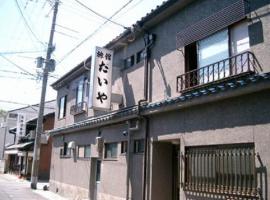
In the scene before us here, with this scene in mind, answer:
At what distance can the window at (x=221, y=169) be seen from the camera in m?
8.55

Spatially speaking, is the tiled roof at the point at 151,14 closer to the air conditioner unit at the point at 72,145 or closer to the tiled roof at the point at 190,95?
the tiled roof at the point at 190,95

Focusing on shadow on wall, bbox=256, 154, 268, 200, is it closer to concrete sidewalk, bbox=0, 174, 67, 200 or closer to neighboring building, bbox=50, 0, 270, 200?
neighboring building, bbox=50, 0, 270, 200

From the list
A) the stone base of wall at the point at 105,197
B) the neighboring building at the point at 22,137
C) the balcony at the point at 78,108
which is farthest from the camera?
the neighboring building at the point at 22,137

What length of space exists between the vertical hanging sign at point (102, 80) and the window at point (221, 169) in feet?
17.1

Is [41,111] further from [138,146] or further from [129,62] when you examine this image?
[138,146]

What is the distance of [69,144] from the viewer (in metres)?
21.2

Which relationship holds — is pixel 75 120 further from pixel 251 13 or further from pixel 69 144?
pixel 251 13

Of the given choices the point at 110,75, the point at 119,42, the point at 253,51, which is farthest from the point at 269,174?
the point at 119,42

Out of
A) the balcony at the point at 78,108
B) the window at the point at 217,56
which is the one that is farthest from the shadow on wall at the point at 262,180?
the balcony at the point at 78,108

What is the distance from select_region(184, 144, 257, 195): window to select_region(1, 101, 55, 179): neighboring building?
24.4m

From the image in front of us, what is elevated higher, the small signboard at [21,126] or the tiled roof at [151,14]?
the tiled roof at [151,14]

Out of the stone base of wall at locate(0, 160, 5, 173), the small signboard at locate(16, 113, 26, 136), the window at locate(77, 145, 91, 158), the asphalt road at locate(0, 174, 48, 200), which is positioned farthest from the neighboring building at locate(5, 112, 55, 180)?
the window at locate(77, 145, 91, 158)

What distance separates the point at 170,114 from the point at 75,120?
10.9 m

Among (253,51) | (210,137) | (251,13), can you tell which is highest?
(251,13)
